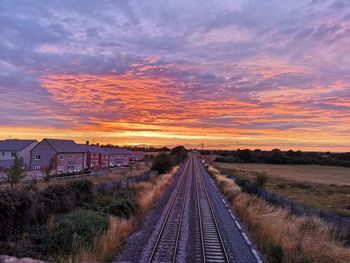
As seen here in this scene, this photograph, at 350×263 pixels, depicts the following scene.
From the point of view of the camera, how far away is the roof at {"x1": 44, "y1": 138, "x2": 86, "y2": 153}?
3133 inches

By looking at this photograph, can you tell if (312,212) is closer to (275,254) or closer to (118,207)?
(275,254)

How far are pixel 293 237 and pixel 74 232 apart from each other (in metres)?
9.07

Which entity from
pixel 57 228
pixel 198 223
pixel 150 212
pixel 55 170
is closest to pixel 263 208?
pixel 198 223

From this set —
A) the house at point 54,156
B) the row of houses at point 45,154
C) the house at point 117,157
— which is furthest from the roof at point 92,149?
the house at point 54,156

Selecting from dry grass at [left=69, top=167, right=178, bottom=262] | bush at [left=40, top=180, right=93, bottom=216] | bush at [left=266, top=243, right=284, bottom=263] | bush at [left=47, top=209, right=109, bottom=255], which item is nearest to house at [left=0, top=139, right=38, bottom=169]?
bush at [left=40, top=180, right=93, bottom=216]

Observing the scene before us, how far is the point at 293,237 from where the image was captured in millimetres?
15305

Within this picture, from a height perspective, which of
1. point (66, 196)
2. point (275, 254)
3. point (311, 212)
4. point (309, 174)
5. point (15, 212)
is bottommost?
point (309, 174)

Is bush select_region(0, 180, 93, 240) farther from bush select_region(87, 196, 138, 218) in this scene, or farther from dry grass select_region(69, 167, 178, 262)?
dry grass select_region(69, 167, 178, 262)

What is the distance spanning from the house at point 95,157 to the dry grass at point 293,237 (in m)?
79.4

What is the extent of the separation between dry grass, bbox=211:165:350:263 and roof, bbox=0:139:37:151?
67.0 metres

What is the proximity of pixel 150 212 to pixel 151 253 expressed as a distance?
10.4 metres

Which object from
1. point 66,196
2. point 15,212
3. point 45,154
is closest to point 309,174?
point 45,154

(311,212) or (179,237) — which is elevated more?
(311,212)

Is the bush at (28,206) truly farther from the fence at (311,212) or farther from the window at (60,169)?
the window at (60,169)
